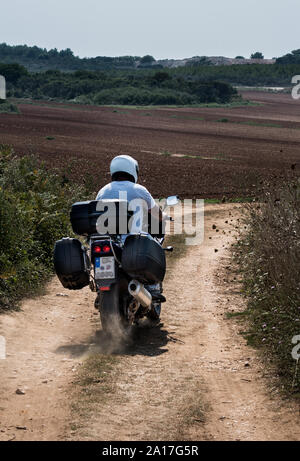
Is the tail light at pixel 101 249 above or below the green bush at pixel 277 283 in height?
above

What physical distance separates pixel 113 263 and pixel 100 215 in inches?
21.3

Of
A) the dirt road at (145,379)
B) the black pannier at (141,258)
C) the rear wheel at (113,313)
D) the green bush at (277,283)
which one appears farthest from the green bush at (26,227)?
the green bush at (277,283)

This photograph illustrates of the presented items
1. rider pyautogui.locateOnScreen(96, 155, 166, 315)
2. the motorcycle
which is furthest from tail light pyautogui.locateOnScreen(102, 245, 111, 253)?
rider pyautogui.locateOnScreen(96, 155, 166, 315)

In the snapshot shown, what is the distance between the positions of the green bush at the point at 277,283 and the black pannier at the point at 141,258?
4.07 ft

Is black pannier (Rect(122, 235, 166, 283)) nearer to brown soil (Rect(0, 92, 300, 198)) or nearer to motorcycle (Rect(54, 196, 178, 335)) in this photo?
motorcycle (Rect(54, 196, 178, 335))

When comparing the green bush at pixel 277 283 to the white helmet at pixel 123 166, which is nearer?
the green bush at pixel 277 283

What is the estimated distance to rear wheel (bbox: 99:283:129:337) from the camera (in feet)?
24.3

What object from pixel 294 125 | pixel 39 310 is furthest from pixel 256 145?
pixel 39 310

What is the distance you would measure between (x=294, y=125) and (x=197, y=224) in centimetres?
Answer: 4801

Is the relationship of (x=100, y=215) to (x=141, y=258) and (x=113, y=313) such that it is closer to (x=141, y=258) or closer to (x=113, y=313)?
(x=141, y=258)

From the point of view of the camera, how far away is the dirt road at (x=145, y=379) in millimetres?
5578

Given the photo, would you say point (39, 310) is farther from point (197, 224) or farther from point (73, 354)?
point (197, 224)

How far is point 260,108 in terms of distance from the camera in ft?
270

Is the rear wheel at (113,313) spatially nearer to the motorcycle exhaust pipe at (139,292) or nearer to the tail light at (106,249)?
the motorcycle exhaust pipe at (139,292)
